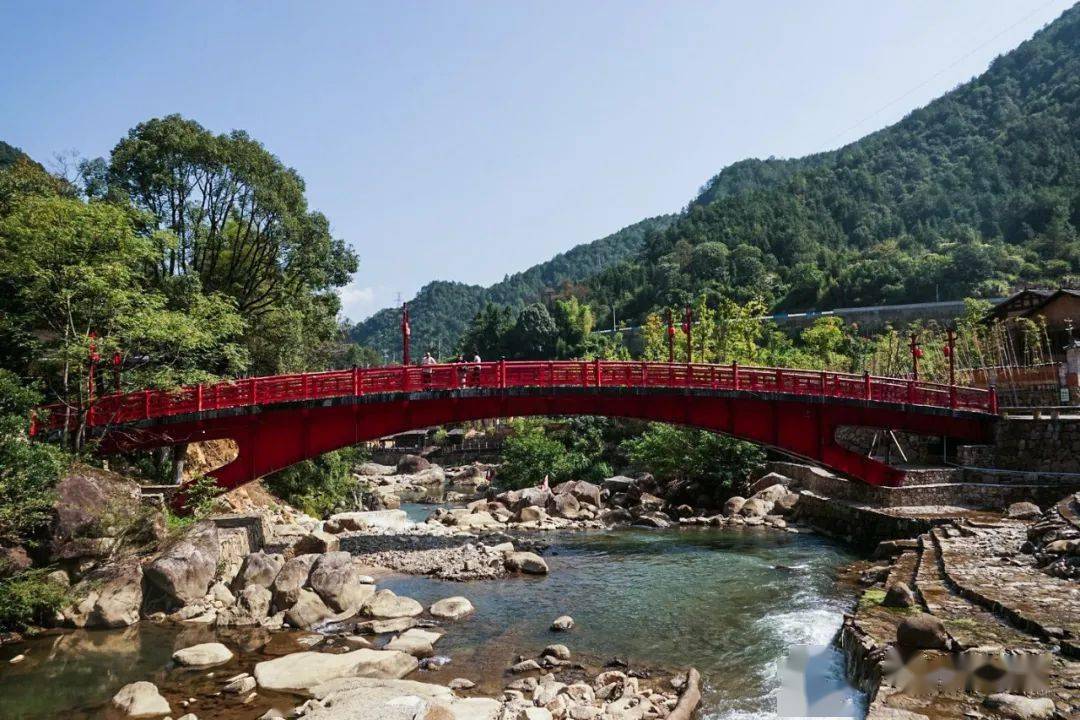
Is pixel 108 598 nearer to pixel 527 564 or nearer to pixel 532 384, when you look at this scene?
pixel 527 564

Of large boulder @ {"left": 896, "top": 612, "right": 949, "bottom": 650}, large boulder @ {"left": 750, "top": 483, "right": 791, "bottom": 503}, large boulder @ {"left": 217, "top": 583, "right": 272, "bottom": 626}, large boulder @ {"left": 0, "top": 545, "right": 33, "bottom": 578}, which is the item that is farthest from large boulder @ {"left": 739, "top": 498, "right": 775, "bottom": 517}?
large boulder @ {"left": 0, "top": 545, "right": 33, "bottom": 578}

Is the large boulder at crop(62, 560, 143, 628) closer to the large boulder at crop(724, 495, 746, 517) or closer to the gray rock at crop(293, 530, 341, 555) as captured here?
the gray rock at crop(293, 530, 341, 555)

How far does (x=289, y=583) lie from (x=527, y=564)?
7905 mm

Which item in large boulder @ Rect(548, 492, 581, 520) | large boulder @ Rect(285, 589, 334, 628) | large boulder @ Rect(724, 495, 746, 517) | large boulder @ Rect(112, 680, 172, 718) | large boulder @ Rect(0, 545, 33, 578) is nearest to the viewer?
large boulder @ Rect(112, 680, 172, 718)

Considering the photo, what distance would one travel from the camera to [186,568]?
18.6m

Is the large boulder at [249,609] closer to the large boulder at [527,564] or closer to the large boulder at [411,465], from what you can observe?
the large boulder at [527,564]

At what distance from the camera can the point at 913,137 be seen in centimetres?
15438

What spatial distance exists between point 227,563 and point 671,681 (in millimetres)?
12989

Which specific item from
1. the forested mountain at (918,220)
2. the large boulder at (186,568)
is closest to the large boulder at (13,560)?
the large boulder at (186,568)

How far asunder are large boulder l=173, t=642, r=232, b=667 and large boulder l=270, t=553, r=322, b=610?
9.13 feet

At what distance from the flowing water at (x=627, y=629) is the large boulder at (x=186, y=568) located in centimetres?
110

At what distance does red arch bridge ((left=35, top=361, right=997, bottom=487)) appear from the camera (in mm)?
23359

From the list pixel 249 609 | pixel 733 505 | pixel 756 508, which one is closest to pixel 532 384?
pixel 733 505

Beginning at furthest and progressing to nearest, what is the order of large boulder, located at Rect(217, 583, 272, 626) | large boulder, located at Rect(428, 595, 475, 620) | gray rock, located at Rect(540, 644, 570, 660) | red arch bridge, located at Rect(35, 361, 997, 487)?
red arch bridge, located at Rect(35, 361, 997, 487), large boulder, located at Rect(428, 595, 475, 620), large boulder, located at Rect(217, 583, 272, 626), gray rock, located at Rect(540, 644, 570, 660)
